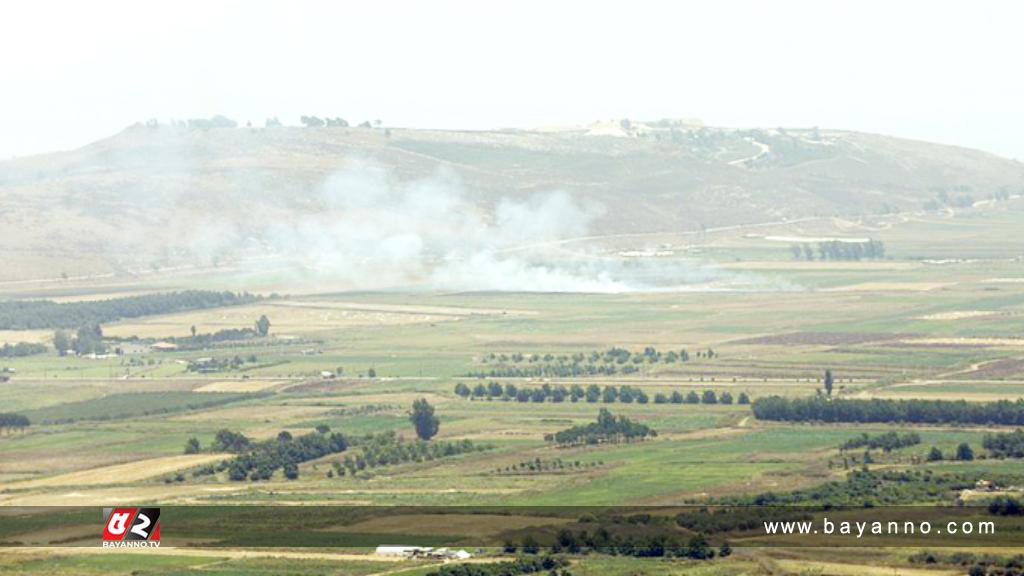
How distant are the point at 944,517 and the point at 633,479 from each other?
21761 millimetres

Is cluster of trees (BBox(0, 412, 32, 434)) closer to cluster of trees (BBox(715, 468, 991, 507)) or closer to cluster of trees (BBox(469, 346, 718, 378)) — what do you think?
cluster of trees (BBox(469, 346, 718, 378))

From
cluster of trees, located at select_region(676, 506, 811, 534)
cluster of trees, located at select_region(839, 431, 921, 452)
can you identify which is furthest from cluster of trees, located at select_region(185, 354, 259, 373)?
cluster of trees, located at select_region(676, 506, 811, 534)

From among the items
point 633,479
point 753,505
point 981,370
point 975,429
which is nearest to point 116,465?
point 633,479

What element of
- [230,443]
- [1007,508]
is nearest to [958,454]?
[1007,508]

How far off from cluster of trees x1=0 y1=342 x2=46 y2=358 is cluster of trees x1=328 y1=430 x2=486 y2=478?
6757 centimetres

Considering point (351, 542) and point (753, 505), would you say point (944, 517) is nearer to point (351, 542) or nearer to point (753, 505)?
point (753, 505)

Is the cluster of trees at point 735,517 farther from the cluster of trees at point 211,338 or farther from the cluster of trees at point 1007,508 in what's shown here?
the cluster of trees at point 211,338

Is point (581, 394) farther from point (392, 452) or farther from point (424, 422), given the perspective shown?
point (392, 452)

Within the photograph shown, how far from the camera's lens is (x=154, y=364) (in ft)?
558

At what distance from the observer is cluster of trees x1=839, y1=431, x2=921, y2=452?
11231cm

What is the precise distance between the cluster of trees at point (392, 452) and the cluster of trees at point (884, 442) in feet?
70.2

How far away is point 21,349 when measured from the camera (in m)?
182

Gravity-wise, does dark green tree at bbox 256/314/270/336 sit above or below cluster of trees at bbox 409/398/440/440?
below

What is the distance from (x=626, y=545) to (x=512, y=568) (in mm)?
7073
